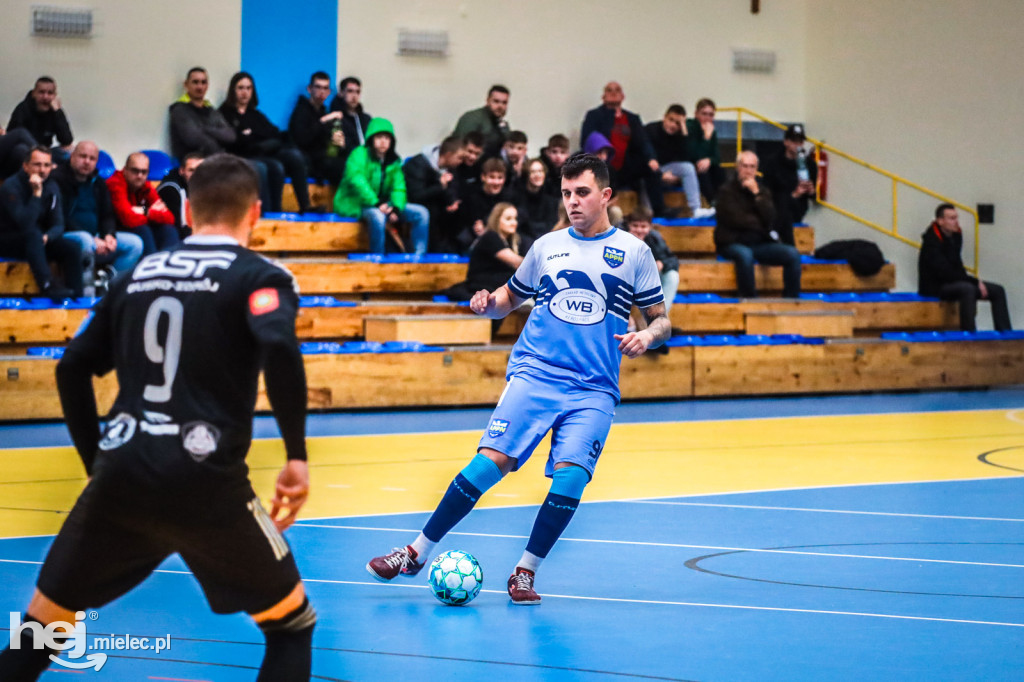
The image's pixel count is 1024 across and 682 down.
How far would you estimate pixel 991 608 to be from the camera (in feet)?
16.7

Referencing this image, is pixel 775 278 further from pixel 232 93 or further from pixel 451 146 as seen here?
pixel 232 93

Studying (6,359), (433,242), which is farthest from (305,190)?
(6,359)

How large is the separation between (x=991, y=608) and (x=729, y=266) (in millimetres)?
10567

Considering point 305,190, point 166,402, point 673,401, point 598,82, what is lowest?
point 673,401

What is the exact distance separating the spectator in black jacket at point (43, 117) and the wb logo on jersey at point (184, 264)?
10763 millimetres

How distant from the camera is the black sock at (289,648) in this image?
3109 mm

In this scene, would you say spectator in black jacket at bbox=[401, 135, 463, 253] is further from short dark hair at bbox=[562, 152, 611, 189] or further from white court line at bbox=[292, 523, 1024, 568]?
short dark hair at bbox=[562, 152, 611, 189]

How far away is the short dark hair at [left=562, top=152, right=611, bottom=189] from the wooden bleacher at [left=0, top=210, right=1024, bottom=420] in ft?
21.4

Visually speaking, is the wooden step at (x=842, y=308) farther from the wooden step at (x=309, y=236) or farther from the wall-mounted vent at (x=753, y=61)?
the wall-mounted vent at (x=753, y=61)

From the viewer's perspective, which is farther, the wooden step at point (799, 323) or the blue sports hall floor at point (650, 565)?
the wooden step at point (799, 323)

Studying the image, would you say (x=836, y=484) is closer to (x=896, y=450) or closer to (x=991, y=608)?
(x=896, y=450)

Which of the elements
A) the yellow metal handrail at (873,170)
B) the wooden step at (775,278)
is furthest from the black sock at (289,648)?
the yellow metal handrail at (873,170)

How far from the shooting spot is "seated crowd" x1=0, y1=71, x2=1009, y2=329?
12.0 meters

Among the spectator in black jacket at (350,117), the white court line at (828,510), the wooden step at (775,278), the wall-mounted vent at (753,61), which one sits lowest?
the white court line at (828,510)
